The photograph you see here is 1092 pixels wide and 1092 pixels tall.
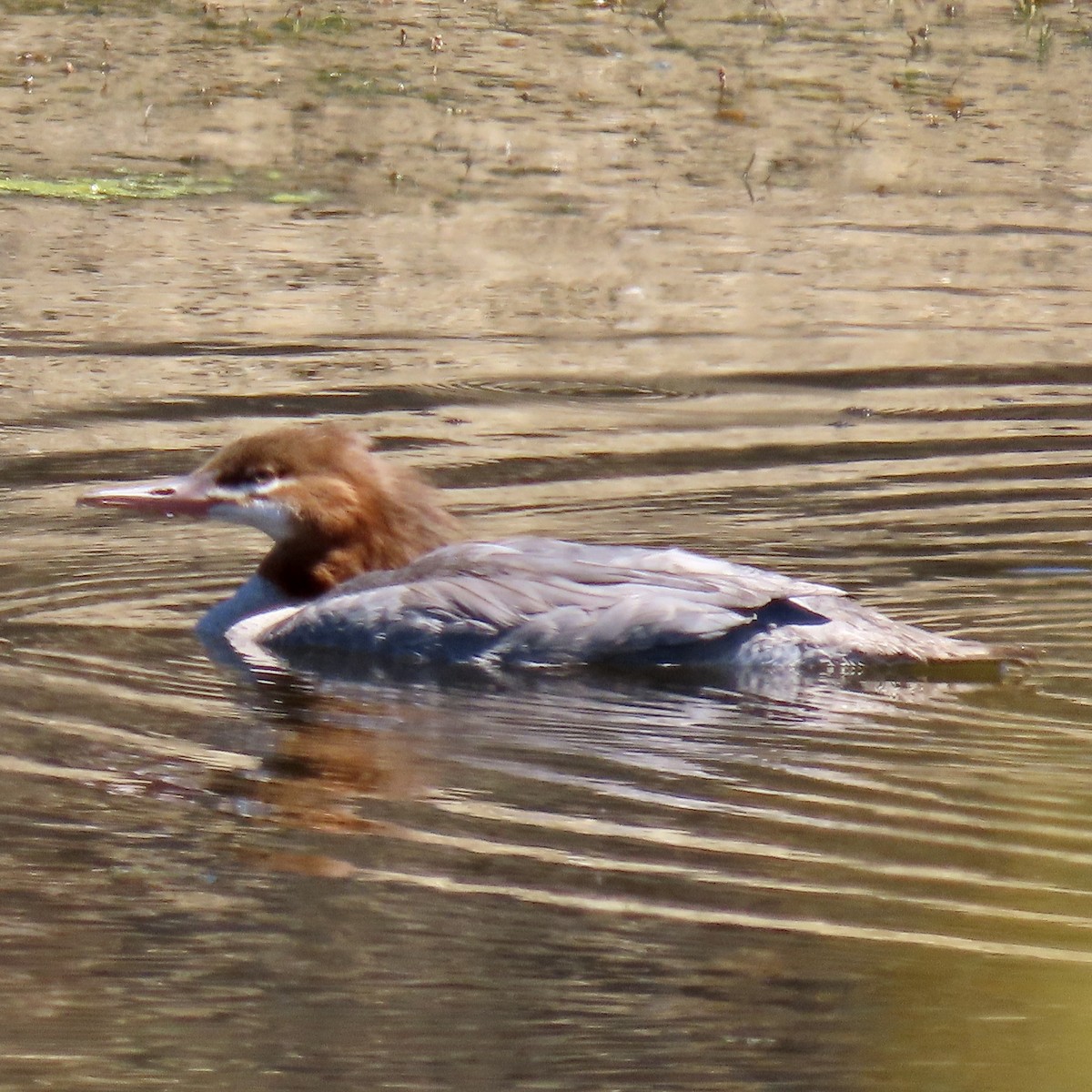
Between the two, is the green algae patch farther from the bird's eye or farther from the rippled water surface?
the bird's eye

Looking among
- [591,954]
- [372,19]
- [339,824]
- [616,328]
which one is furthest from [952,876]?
[372,19]

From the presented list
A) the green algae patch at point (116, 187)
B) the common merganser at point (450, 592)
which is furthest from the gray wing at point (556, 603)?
the green algae patch at point (116, 187)

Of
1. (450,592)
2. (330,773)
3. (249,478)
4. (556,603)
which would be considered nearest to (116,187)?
(249,478)

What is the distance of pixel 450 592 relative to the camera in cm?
677

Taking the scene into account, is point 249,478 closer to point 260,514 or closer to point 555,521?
point 260,514

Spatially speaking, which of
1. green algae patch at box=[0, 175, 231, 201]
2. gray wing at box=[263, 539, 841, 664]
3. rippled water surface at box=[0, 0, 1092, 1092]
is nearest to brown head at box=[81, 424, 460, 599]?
rippled water surface at box=[0, 0, 1092, 1092]

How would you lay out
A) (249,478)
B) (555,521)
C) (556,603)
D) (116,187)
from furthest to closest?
1. (116,187)
2. (555,521)
3. (249,478)
4. (556,603)

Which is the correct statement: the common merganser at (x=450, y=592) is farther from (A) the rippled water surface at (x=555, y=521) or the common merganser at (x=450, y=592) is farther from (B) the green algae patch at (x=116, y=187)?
(B) the green algae patch at (x=116, y=187)

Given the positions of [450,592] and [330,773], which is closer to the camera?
[330,773]

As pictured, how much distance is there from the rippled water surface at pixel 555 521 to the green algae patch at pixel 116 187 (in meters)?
0.06

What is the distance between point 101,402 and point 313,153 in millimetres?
5334

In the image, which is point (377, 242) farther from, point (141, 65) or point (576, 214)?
point (141, 65)

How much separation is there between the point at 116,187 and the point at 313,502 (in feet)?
21.1

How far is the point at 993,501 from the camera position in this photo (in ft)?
27.0
